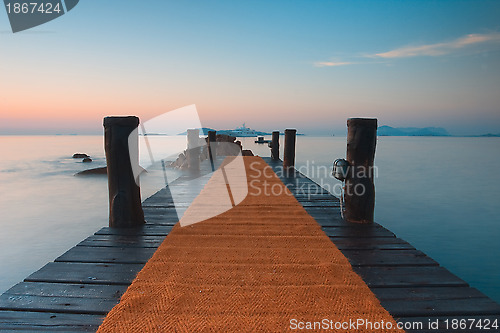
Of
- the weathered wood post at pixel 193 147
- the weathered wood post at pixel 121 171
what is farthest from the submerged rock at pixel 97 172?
the weathered wood post at pixel 121 171

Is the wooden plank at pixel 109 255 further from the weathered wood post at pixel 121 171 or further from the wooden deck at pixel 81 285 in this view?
the weathered wood post at pixel 121 171

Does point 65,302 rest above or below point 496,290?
above

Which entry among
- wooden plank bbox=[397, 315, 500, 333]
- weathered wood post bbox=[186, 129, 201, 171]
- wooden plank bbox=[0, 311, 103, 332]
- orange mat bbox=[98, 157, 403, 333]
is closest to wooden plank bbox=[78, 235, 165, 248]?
orange mat bbox=[98, 157, 403, 333]

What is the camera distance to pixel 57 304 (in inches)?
80.0

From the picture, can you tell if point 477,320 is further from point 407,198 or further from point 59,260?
point 407,198

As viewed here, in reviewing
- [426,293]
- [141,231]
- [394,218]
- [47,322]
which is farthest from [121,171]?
[394,218]

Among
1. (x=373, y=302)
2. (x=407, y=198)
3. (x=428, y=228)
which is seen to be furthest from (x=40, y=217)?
(x=407, y=198)

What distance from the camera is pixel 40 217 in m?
10.4

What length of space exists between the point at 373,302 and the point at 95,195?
1393 cm

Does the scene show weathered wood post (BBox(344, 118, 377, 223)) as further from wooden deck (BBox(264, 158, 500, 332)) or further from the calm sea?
the calm sea

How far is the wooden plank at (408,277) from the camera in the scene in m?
2.32

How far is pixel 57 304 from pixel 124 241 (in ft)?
3.95

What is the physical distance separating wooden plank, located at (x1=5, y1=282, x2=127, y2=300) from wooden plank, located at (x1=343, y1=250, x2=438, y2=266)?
202 cm

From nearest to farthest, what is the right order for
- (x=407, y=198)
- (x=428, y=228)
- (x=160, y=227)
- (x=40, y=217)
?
(x=160, y=227)
(x=428, y=228)
(x=40, y=217)
(x=407, y=198)
